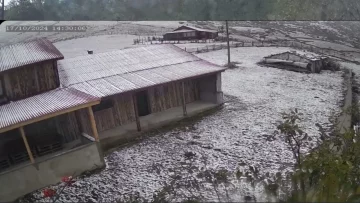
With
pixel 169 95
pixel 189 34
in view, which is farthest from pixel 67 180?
A: pixel 189 34

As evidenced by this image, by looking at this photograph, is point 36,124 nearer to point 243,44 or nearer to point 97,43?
point 97,43

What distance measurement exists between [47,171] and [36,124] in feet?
8.90

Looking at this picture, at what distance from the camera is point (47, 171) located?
11219 mm

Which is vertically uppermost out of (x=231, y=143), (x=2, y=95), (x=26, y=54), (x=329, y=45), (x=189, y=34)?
(x=26, y=54)

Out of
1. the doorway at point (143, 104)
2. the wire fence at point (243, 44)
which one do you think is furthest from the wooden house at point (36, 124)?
the wire fence at point (243, 44)

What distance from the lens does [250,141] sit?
13555 mm

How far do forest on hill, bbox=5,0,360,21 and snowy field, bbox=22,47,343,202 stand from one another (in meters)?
5.03

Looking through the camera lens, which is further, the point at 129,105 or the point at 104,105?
the point at 129,105

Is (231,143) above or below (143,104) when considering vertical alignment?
below

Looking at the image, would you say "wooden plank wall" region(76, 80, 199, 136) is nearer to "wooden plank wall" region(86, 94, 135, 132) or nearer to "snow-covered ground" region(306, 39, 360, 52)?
"wooden plank wall" region(86, 94, 135, 132)

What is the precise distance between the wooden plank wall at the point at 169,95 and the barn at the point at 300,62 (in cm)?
1047

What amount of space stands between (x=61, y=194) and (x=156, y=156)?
3846 millimetres

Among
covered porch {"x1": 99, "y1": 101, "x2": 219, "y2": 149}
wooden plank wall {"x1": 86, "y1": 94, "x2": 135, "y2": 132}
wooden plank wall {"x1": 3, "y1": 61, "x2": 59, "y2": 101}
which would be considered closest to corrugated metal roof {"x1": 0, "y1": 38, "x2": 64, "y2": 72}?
wooden plank wall {"x1": 3, "y1": 61, "x2": 59, "y2": 101}

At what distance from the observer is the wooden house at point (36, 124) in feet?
35.9
